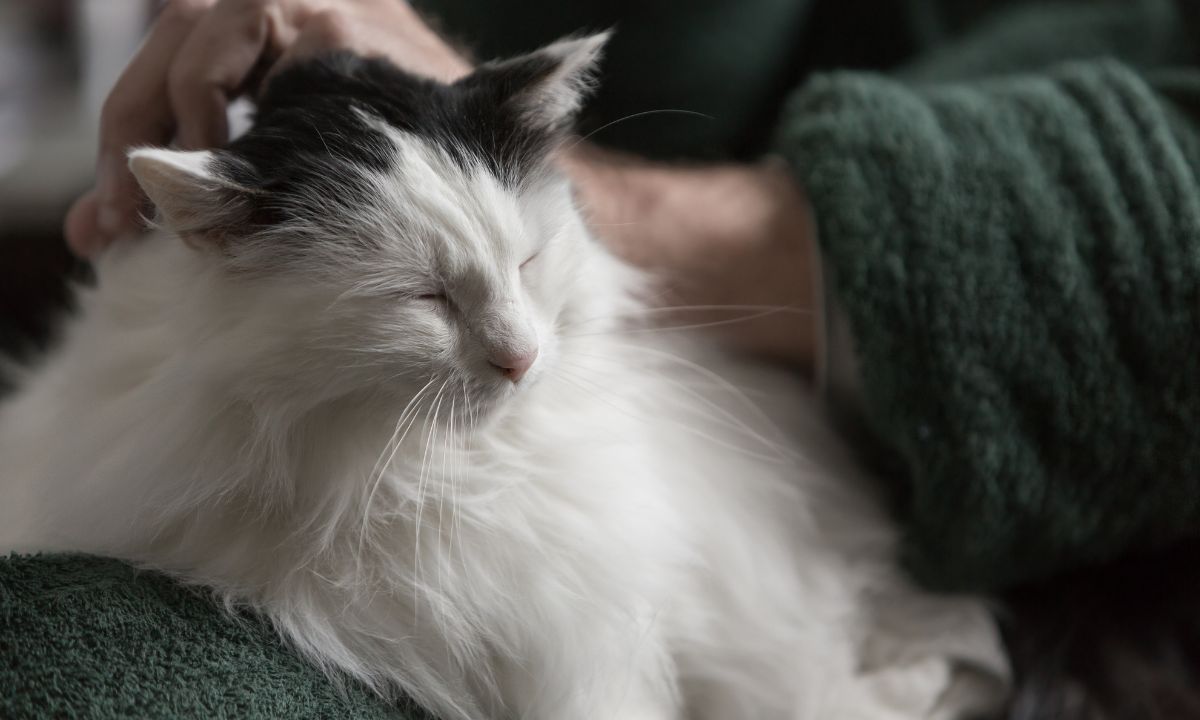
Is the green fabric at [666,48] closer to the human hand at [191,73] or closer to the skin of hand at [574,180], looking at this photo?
the skin of hand at [574,180]

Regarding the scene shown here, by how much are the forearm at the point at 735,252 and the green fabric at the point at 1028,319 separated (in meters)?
0.13

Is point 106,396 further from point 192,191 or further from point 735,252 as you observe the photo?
point 735,252

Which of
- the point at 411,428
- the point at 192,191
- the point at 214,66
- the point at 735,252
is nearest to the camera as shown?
the point at 192,191

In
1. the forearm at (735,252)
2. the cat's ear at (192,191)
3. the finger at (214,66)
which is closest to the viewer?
the cat's ear at (192,191)

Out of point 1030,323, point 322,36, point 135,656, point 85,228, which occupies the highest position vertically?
point 322,36

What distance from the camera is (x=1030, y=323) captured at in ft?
2.80

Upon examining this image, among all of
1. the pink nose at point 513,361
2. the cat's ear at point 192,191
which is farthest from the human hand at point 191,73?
the pink nose at point 513,361

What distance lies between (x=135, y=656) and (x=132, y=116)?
48 centimetres

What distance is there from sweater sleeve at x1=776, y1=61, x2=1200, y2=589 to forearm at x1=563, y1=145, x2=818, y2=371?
14 centimetres

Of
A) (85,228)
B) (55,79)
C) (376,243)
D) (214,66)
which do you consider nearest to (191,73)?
(214,66)

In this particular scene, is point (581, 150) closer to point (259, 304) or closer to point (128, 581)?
point (259, 304)

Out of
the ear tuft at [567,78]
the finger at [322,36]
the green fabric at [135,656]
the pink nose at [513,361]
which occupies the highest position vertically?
the finger at [322,36]

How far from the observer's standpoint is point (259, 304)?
610 mm

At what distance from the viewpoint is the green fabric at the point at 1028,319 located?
84cm
